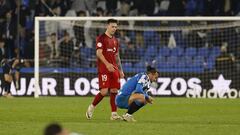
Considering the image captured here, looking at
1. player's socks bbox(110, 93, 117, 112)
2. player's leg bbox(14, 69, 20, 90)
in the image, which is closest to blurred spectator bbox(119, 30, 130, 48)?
player's leg bbox(14, 69, 20, 90)

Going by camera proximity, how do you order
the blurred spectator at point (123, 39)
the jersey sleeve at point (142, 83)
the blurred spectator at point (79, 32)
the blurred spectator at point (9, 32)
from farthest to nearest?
the blurred spectator at point (9, 32) < the blurred spectator at point (79, 32) < the blurred spectator at point (123, 39) < the jersey sleeve at point (142, 83)

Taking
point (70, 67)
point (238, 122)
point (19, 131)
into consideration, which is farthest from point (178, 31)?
point (19, 131)

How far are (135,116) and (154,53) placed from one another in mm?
10941

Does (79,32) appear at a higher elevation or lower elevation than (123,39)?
higher

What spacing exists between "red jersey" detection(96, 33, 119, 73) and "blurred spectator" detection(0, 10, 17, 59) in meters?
12.5

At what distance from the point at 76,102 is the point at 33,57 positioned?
6499mm

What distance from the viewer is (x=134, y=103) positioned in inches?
659

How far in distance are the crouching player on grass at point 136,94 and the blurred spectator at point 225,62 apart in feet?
36.8

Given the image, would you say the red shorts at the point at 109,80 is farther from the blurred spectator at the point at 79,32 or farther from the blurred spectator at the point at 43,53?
the blurred spectator at the point at 79,32

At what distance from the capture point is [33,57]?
30.3 meters

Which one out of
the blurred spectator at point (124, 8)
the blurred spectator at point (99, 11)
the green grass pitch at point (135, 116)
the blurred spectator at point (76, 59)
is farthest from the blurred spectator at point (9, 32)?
the green grass pitch at point (135, 116)

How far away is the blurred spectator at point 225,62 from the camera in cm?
2805

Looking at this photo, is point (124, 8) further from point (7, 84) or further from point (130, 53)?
point (7, 84)

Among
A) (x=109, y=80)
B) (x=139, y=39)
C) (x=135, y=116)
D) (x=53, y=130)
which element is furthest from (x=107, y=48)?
(x=139, y=39)
